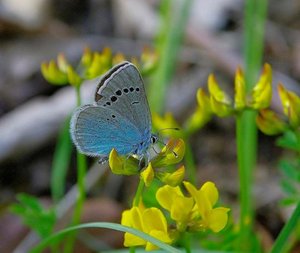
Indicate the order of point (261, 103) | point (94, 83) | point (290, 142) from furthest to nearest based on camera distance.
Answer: point (94, 83), point (290, 142), point (261, 103)

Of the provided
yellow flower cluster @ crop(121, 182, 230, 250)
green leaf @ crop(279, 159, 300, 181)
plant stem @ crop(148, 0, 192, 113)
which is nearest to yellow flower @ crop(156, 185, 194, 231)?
yellow flower cluster @ crop(121, 182, 230, 250)

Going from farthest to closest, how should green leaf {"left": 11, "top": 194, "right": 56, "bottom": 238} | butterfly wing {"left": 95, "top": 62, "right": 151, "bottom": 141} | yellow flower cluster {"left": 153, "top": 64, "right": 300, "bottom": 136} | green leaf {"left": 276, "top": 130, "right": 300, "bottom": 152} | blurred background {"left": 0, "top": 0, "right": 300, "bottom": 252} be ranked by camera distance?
blurred background {"left": 0, "top": 0, "right": 300, "bottom": 252} → green leaf {"left": 11, "top": 194, "right": 56, "bottom": 238} → green leaf {"left": 276, "top": 130, "right": 300, "bottom": 152} → yellow flower cluster {"left": 153, "top": 64, "right": 300, "bottom": 136} → butterfly wing {"left": 95, "top": 62, "right": 151, "bottom": 141}

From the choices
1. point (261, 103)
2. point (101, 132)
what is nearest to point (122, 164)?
point (101, 132)

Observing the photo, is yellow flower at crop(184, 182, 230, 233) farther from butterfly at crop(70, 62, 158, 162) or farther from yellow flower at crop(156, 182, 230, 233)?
butterfly at crop(70, 62, 158, 162)

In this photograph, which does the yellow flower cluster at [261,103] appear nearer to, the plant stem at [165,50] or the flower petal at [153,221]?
the flower petal at [153,221]

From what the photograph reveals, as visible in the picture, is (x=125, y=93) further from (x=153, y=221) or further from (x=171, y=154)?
(x=153, y=221)

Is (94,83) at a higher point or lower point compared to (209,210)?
lower
